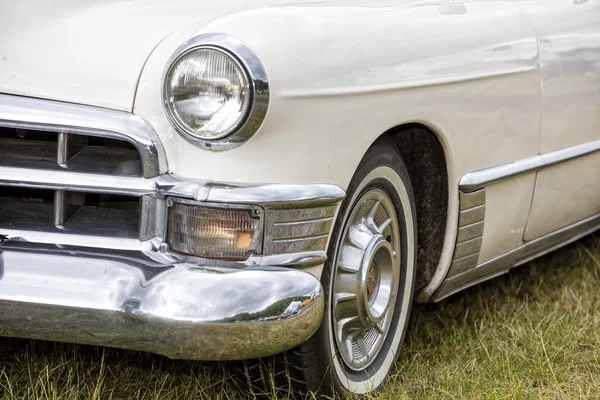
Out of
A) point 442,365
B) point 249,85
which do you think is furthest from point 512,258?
point 249,85

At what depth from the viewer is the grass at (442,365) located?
269 cm

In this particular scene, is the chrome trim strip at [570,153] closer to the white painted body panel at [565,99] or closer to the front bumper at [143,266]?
the white painted body panel at [565,99]

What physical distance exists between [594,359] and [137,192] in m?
1.65

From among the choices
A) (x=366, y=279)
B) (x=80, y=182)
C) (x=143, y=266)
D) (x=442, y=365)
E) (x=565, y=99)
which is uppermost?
(x=565, y=99)

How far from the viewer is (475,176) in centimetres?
293

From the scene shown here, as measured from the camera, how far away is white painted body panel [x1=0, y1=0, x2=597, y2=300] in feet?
7.21

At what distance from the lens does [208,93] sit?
215 cm

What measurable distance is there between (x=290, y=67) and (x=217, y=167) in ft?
0.94

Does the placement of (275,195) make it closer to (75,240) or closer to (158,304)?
(158,304)

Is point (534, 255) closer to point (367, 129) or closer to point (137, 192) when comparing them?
point (367, 129)

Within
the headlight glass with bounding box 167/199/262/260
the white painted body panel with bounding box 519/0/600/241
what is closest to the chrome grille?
the headlight glass with bounding box 167/199/262/260

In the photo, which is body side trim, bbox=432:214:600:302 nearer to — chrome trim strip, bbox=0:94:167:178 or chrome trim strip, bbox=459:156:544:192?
chrome trim strip, bbox=459:156:544:192

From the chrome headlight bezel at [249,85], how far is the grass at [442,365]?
0.83 m

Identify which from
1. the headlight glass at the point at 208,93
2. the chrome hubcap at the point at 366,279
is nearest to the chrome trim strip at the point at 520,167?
the chrome hubcap at the point at 366,279
